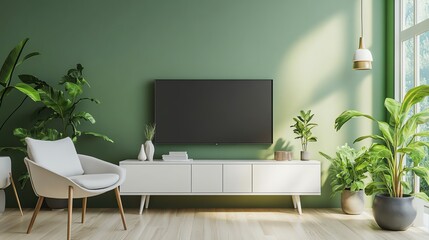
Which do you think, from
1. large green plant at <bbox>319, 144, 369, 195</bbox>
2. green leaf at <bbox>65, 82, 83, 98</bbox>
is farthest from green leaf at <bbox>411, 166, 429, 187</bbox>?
green leaf at <bbox>65, 82, 83, 98</bbox>

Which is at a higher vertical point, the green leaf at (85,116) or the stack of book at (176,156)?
the green leaf at (85,116)

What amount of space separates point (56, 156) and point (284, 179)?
223 centimetres

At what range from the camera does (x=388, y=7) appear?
519cm

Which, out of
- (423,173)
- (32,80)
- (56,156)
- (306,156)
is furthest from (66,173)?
(423,173)

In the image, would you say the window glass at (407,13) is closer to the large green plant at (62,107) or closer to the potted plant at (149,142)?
the potted plant at (149,142)

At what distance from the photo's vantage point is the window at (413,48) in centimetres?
455

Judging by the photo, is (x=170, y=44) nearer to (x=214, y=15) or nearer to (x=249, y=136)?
(x=214, y=15)

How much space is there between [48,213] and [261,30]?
9.85ft

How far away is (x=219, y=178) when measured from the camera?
15.7 feet

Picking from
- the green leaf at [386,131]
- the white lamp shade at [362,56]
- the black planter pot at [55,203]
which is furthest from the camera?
the black planter pot at [55,203]

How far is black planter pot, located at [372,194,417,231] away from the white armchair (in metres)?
2.21

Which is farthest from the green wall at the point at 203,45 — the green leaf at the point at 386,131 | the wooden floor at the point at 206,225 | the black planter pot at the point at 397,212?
the black planter pot at the point at 397,212

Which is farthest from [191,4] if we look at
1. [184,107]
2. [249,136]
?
[249,136]

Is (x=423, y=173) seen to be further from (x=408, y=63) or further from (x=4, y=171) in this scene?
(x=4, y=171)
